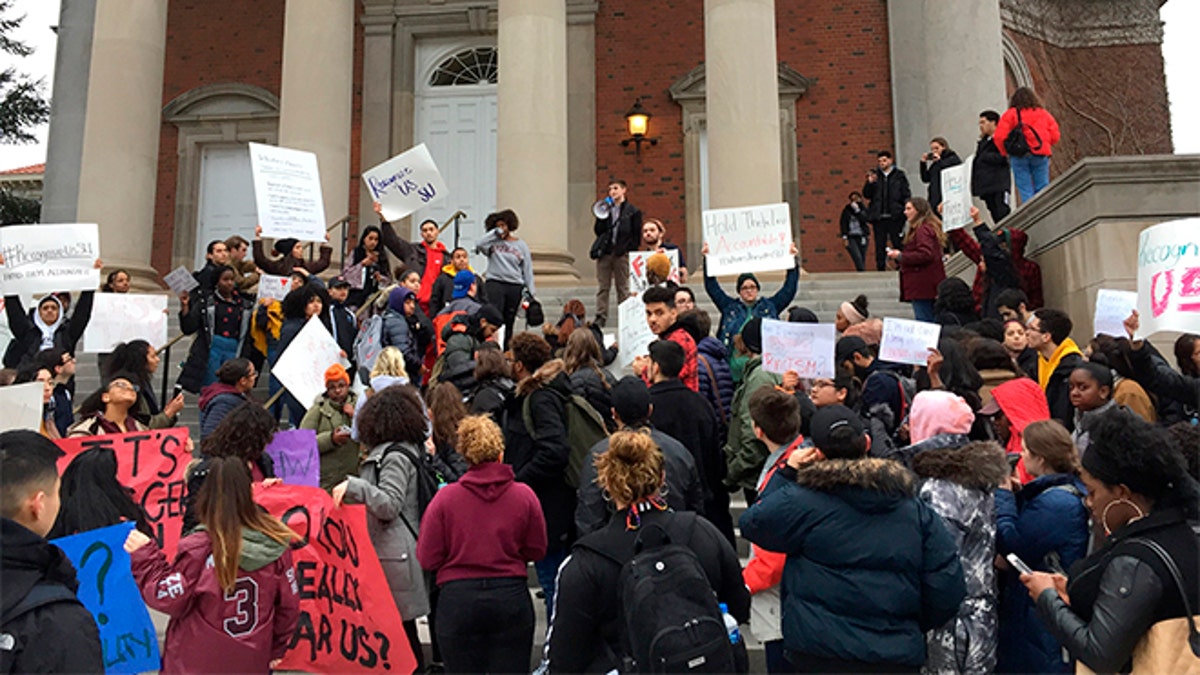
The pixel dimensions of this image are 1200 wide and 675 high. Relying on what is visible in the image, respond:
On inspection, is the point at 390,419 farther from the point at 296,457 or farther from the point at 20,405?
the point at 20,405

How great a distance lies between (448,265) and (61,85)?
11.7 metres

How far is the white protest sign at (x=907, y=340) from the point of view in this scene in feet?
22.8

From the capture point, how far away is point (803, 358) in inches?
255

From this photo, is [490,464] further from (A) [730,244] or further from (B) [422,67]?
(B) [422,67]

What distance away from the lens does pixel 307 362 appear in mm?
7715

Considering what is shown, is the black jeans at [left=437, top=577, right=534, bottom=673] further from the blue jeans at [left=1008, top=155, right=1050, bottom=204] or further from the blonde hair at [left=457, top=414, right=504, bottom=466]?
the blue jeans at [left=1008, top=155, right=1050, bottom=204]

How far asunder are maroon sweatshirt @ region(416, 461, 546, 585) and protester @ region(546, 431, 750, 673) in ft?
2.71

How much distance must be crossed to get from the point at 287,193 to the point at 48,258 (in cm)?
273

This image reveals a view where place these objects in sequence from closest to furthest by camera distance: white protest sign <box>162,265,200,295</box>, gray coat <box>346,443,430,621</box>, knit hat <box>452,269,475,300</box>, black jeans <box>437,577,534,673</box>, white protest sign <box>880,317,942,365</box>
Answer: black jeans <box>437,577,534,673</box>, gray coat <box>346,443,430,621</box>, white protest sign <box>880,317,942,365</box>, knit hat <box>452,269,475,300</box>, white protest sign <box>162,265,200,295</box>

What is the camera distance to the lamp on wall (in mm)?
18141

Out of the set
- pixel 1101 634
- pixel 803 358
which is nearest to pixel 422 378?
pixel 803 358

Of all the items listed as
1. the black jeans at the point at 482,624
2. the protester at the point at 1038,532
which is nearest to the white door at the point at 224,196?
the black jeans at the point at 482,624

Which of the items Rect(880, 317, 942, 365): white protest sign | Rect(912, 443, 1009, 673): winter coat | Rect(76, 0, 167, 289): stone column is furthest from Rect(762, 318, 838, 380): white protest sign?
Rect(76, 0, 167, 289): stone column

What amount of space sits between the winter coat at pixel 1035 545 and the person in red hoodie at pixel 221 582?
9.70 ft
